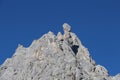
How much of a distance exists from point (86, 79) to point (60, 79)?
13155 mm

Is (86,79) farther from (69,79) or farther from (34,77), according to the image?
(34,77)

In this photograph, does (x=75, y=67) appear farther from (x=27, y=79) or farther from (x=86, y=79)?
(x=27, y=79)

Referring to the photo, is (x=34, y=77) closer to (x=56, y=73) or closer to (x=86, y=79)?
(x=56, y=73)

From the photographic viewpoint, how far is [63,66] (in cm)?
19950

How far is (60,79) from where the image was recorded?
192 meters

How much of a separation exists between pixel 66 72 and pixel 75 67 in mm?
6543

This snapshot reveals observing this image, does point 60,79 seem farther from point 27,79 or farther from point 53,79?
point 27,79

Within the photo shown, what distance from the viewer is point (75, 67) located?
199875 millimetres

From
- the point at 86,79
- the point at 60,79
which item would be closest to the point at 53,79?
the point at 60,79

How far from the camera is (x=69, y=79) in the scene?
192 meters

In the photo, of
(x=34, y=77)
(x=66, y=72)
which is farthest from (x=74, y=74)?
(x=34, y=77)

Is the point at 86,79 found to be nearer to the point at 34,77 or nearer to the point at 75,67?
the point at 75,67

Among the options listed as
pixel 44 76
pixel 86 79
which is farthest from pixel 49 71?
pixel 86 79

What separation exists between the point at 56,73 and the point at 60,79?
4.49m
